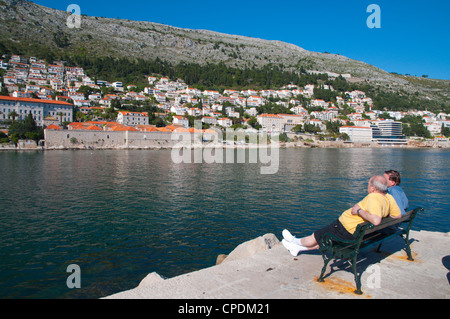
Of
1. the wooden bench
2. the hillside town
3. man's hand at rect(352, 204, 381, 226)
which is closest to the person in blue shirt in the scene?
the wooden bench

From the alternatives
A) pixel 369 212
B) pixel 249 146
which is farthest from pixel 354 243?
pixel 249 146

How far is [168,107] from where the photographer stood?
85.0 meters

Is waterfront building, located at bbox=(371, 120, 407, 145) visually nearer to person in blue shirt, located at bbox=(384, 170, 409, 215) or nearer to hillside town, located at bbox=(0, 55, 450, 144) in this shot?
hillside town, located at bbox=(0, 55, 450, 144)

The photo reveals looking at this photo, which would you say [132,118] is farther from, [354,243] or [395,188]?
[354,243]

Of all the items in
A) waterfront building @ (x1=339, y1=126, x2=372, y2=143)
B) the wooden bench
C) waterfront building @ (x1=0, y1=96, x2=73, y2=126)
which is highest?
waterfront building @ (x1=0, y1=96, x2=73, y2=126)

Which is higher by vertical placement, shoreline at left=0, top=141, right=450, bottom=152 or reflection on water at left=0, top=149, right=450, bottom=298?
shoreline at left=0, top=141, right=450, bottom=152

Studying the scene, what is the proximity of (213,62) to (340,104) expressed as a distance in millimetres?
60719

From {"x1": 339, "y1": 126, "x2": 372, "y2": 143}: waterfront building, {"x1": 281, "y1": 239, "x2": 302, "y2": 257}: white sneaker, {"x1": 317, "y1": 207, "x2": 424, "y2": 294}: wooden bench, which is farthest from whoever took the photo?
{"x1": 339, "y1": 126, "x2": 372, "y2": 143}: waterfront building

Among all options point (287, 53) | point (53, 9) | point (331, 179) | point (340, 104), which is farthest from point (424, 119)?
point (53, 9)

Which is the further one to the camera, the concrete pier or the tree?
the tree

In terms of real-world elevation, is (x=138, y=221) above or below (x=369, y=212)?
below

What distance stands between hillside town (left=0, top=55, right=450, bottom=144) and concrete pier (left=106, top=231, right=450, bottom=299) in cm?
5660

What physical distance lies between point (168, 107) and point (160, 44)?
2744 inches

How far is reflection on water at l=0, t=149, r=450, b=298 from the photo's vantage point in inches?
244
